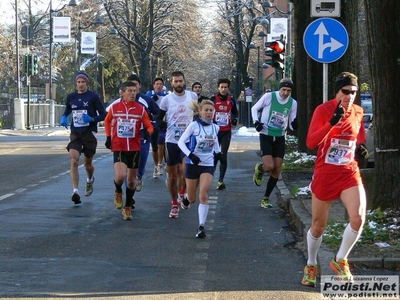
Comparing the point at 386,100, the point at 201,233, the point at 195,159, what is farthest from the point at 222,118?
the point at 386,100

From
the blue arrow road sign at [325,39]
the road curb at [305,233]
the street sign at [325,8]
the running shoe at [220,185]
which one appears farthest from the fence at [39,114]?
the blue arrow road sign at [325,39]

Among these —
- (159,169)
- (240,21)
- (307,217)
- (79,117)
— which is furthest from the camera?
(240,21)

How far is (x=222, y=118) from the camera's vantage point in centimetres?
1588

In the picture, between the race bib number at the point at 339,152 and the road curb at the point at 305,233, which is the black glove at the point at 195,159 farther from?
the race bib number at the point at 339,152

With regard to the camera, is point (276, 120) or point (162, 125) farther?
point (276, 120)

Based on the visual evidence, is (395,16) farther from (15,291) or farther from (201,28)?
(201,28)

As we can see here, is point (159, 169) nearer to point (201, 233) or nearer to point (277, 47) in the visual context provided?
point (277, 47)

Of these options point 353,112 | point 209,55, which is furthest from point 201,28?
point 353,112

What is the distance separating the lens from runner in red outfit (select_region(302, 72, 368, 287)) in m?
7.41

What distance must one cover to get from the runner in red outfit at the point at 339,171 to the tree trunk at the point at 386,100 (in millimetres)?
2629

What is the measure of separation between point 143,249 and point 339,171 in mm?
2778

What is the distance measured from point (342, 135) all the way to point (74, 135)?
676 cm

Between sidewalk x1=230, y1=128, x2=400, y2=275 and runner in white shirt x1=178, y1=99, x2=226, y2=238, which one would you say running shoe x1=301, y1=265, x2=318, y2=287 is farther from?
runner in white shirt x1=178, y1=99, x2=226, y2=238

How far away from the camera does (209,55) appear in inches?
3615
